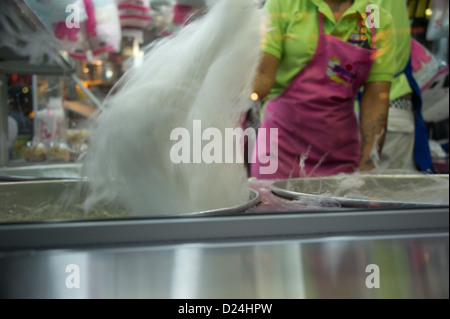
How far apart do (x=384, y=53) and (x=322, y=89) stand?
0.70ft

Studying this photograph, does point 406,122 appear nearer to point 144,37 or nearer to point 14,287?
point 144,37

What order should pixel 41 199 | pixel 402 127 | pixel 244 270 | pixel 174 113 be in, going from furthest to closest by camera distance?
pixel 402 127
pixel 41 199
pixel 174 113
pixel 244 270

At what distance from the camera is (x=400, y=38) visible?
112cm

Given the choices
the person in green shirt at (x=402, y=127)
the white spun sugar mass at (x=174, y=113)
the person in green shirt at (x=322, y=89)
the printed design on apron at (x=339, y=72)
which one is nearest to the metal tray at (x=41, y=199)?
the white spun sugar mass at (x=174, y=113)

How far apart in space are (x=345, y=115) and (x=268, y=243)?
98 cm

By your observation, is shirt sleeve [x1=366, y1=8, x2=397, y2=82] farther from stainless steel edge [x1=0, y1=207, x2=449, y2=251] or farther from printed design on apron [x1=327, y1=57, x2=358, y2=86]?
stainless steel edge [x1=0, y1=207, x2=449, y2=251]

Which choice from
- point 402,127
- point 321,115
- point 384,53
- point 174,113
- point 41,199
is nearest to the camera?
point 174,113

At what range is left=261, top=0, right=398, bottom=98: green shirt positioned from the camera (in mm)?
1000

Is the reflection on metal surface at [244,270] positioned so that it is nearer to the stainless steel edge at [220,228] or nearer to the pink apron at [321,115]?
the stainless steel edge at [220,228]

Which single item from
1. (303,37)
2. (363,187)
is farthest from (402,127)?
(363,187)

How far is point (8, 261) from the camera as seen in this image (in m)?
0.34

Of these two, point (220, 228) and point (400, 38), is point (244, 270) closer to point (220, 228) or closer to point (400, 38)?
point (220, 228)

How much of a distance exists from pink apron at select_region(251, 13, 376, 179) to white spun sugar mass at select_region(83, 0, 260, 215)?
0.60m
